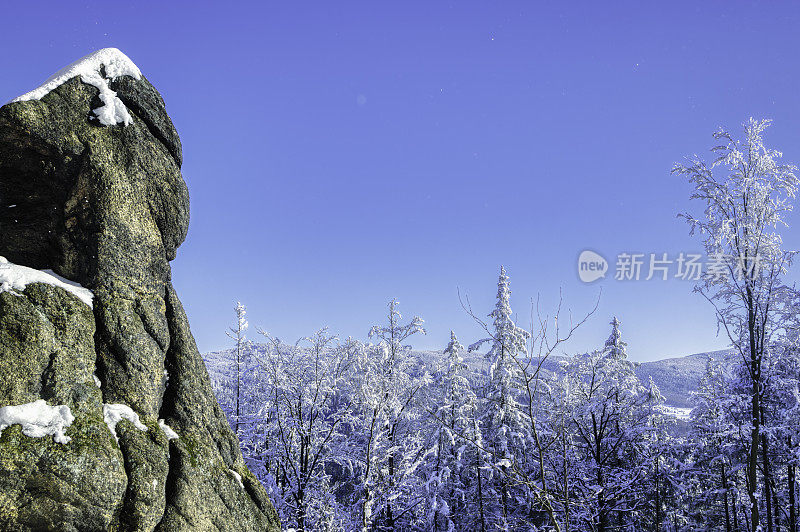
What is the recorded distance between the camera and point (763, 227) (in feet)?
35.6

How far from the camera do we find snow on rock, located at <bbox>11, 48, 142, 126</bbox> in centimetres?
662

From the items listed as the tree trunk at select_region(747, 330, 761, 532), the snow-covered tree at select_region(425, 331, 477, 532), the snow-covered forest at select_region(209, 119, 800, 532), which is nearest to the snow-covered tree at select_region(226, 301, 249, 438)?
the snow-covered forest at select_region(209, 119, 800, 532)

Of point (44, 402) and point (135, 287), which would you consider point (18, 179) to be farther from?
point (44, 402)

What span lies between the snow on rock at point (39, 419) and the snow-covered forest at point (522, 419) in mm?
7083

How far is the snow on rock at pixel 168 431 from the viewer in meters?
6.41

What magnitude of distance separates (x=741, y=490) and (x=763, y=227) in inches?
822

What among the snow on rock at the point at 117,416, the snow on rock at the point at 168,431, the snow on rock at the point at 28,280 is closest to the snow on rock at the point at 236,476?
the snow on rock at the point at 168,431

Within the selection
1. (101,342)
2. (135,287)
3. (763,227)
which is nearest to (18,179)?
(135,287)

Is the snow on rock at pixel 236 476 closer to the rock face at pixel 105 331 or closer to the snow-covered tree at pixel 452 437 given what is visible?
the rock face at pixel 105 331

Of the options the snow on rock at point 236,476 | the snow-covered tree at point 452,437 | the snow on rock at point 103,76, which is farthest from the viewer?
the snow-covered tree at point 452,437

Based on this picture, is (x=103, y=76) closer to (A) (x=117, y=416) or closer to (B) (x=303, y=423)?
(A) (x=117, y=416)

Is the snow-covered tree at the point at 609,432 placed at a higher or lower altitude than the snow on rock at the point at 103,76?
lower

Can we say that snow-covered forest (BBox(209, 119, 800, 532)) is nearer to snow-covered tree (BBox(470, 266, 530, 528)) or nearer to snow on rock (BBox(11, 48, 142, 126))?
snow-covered tree (BBox(470, 266, 530, 528))

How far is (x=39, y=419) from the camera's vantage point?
16.4 feet
